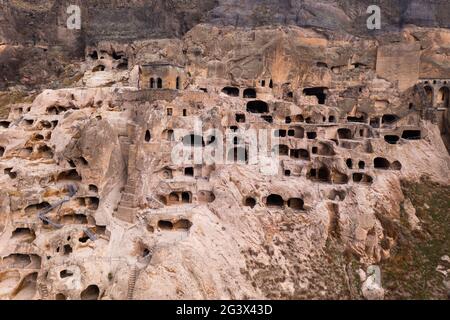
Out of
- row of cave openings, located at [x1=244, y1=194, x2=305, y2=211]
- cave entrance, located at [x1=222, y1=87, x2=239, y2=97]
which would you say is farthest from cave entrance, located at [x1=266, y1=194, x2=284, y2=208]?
cave entrance, located at [x1=222, y1=87, x2=239, y2=97]

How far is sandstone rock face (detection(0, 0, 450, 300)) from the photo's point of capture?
2477cm

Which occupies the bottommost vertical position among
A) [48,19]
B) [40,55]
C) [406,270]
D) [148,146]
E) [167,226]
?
[406,270]

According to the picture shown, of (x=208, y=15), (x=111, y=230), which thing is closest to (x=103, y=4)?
(x=208, y=15)

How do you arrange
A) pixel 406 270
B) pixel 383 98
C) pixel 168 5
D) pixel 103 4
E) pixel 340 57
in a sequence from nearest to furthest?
pixel 406 270, pixel 383 98, pixel 340 57, pixel 168 5, pixel 103 4

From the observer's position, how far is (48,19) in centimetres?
5791

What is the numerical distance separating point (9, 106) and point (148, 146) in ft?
86.8

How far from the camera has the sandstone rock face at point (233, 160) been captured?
24.8 m

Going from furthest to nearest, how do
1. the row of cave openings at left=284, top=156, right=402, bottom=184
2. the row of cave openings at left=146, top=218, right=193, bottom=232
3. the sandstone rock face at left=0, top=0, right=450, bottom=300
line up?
the row of cave openings at left=284, top=156, right=402, bottom=184
the row of cave openings at left=146, top=218, right=193, bottom=232
the sandstone rock face at left=0, top=0, right=450, bottom=300

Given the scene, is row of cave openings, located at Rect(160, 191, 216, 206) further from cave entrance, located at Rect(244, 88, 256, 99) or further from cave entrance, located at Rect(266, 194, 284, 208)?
cave entrance, located at Rect(244, 88, 256, 99)

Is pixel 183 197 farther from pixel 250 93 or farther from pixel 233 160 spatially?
pixel 250 93

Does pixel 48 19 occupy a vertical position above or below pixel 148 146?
above

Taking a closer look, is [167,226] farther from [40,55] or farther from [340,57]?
[40,55]

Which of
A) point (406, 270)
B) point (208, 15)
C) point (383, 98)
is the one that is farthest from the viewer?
point (208, 15)

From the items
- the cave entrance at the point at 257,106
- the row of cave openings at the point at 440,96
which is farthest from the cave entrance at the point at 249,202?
the row of cave openings at the point at 440,96
